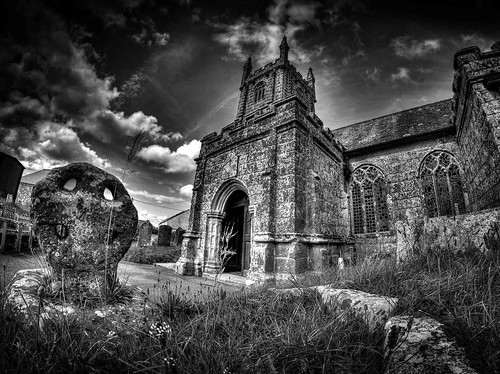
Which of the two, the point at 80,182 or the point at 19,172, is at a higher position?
the point at 19,172

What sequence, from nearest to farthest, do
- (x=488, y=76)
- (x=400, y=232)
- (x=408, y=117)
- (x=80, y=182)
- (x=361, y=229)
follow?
(x=80, y=182)
(x=400, y=232)
(x=488, y=76)
(x=361, y=229)
(x=408, y=117)

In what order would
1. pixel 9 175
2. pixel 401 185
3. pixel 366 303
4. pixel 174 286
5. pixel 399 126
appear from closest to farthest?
pixel 366 303, pixel 174 286, pixel 401 185, pixel 399 126, pixel 9 175

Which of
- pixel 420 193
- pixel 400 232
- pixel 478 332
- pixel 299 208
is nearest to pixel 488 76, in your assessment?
pixel 420 193

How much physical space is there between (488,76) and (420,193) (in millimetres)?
5504

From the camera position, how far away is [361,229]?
11.5m

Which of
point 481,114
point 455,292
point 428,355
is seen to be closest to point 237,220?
point 455,292

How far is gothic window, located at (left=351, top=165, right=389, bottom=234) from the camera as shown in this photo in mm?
11133

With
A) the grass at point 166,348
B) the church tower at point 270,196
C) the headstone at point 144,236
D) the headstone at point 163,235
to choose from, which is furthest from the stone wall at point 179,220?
the grass at point 166,348

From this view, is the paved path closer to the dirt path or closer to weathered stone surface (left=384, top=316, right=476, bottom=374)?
the dirt path

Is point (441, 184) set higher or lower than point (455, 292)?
higher

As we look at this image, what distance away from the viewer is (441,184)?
1021 centimetres

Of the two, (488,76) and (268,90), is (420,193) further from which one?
(268,90)

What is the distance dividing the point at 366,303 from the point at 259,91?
726 inches

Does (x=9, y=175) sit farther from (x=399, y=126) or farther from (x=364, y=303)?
(x=399, y=126)
